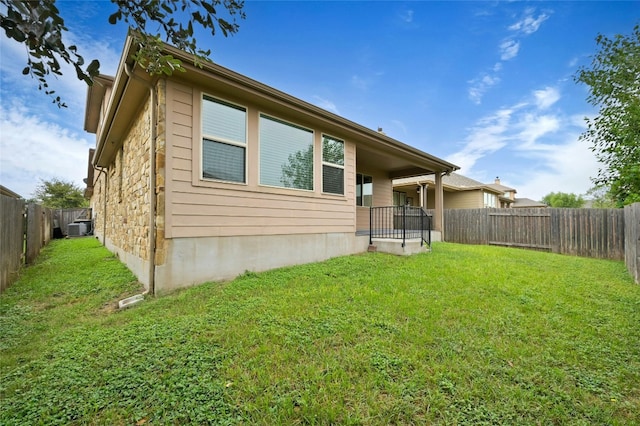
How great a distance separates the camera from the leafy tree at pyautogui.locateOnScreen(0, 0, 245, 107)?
1160 mm

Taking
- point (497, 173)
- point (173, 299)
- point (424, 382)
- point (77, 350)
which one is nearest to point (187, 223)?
point (173, 299)

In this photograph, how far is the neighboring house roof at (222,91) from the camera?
416 cm

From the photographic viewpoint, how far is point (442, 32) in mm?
8453

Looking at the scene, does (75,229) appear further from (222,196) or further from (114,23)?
(114,23)

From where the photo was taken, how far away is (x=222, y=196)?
4.71 meters

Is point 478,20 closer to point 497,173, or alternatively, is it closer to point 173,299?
point 173,299

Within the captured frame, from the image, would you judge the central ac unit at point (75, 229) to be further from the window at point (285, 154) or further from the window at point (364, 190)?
the window at point (364, 190)

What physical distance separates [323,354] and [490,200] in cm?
2103

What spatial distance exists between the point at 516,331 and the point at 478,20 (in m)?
8.95

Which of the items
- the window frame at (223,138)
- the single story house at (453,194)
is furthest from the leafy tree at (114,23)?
the single story house at (453,194)

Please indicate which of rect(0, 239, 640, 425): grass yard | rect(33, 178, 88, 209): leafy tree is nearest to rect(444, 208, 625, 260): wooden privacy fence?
rect(0, 239, 640, 425): grass yard

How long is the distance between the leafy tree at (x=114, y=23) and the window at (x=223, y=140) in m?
2.82

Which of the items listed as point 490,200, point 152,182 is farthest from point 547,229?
point 152,182

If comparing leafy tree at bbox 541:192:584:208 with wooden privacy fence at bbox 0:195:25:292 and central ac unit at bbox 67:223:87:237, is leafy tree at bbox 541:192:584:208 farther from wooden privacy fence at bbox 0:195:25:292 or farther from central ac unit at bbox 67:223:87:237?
central ac unit at bbox 67:223:87:237
